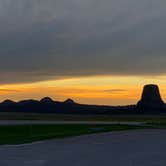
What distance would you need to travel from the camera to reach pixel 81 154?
24.5 metres

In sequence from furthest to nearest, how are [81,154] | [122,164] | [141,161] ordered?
[81,154] < [141,161] < [122,164]

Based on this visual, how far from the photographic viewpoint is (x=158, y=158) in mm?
23000

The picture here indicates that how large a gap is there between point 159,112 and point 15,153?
535ft

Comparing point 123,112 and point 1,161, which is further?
point 123,112

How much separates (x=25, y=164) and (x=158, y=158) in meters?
5.60

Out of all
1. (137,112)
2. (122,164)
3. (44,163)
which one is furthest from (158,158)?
(137,112)

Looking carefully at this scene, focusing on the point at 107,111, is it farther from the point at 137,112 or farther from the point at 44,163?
the point at 44,163

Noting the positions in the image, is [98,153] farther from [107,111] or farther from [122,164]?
[107,111]

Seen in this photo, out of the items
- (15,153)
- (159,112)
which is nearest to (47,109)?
(159,112)

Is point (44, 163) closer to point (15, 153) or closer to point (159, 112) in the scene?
point (15, 153)

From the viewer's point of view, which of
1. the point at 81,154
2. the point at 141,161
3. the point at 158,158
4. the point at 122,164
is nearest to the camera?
the point at 122,164

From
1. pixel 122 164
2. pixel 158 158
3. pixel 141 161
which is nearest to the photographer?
pixel 122 164

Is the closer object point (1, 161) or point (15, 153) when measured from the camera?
point (1, 161)

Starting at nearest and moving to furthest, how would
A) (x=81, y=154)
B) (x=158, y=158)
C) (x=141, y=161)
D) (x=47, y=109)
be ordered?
(x=141, y=161) < (x=158, y=158) < (x=81, y=154) < (x=47, y=109)
